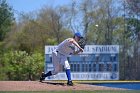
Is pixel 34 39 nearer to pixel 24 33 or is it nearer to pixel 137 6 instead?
pixel 24 33

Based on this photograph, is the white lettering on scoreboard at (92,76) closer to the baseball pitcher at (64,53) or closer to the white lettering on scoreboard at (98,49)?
the white lettering on scoreboard at (98,49)

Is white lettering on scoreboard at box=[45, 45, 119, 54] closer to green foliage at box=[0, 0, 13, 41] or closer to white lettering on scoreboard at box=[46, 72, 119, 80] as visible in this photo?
white lettering on scoreboard at box=[46, 72, 119, 80]

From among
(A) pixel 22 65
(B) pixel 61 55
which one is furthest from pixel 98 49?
(B) pixel 61 55

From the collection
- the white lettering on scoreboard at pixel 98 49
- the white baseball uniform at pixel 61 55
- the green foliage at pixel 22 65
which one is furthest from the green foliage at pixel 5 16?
the white baseball uniform at pixel 61 55

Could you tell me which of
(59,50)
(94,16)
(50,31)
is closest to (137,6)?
(94,16)

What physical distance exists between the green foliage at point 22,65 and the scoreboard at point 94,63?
1420 cm

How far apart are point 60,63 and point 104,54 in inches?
926

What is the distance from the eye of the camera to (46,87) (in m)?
13.7

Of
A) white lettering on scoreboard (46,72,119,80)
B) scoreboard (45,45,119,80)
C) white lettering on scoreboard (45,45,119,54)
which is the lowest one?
white lettering on scoreboard (46,72,119,80)

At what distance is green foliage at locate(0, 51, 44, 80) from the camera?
51.6m

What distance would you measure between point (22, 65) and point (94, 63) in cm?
1770

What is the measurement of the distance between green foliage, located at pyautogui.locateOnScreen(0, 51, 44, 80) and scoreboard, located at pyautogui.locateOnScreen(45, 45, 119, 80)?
14197 millimetres

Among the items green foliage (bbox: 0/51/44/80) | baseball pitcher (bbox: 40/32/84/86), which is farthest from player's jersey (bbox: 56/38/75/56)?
green foliage (bbox: 0/51/44/80)

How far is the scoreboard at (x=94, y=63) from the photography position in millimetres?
37219
